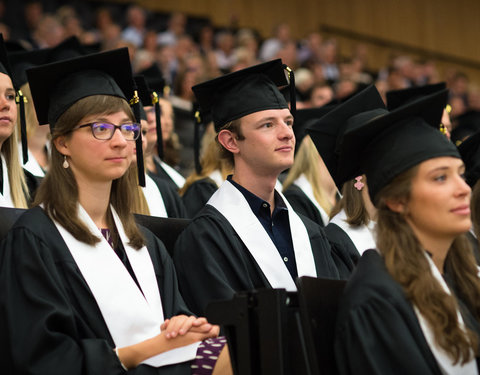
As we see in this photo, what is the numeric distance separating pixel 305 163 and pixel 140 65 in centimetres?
437

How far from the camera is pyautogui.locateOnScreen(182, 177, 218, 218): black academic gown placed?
18.4ft

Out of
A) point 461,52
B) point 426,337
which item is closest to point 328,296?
point 426,337

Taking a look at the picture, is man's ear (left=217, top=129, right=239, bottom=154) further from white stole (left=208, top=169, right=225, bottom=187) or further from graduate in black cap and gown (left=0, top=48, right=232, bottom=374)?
white stole (left=208, top=169, right=225, bottom=187)

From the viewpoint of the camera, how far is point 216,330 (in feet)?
10.3

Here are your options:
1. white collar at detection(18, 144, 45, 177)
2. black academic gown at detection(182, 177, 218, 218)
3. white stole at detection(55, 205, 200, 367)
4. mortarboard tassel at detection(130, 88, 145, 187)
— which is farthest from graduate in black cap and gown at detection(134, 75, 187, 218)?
white stole at detection(55, 205, 200, 367)

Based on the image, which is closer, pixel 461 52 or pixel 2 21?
pixel 2 21

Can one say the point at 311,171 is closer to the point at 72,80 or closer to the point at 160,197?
the point at 160,197

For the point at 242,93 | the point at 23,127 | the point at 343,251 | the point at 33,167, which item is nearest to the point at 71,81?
the point at 23,127

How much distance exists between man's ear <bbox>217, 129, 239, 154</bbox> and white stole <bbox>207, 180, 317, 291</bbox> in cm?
20

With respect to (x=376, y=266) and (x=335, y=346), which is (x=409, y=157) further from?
(x=335, y=346)

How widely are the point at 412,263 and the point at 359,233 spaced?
1.63 meters

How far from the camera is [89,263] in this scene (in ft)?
10.5

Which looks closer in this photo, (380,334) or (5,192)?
(380,334)

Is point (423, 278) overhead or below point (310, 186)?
below
